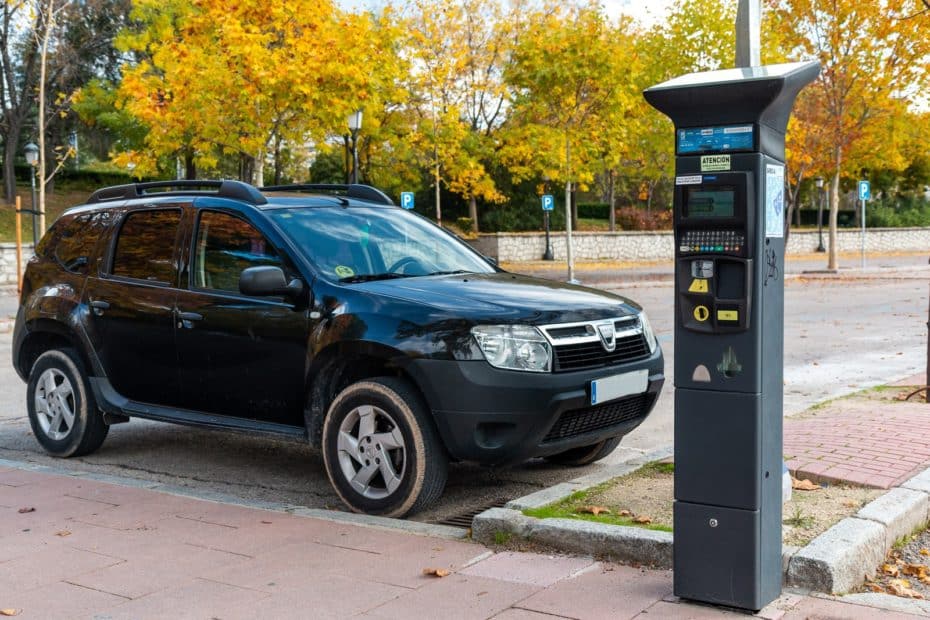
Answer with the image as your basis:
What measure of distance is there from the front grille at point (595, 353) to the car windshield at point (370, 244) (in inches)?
47.2

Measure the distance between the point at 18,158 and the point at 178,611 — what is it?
50.2 metres

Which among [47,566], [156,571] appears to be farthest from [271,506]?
[47,566]

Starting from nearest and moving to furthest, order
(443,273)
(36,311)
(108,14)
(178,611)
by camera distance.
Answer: (178,611)
(443,273)
(36,311)
(108,14)

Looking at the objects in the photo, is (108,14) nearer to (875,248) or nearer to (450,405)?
(875,248)

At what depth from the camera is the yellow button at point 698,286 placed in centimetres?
393

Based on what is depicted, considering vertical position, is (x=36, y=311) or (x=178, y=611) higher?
(x=36, y=311)

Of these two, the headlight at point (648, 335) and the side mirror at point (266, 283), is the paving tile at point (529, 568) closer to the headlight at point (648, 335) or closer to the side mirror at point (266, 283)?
the headlight at point (648, 335)

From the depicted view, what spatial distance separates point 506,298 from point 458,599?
1904mm

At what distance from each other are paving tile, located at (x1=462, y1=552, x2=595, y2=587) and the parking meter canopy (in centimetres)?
193

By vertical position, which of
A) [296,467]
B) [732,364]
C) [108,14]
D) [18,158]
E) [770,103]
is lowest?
[296,467]

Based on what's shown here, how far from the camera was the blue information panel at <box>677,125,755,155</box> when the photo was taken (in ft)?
12.6

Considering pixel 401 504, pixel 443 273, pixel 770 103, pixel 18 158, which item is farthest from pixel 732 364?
pixel 18 158

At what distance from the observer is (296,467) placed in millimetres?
7109

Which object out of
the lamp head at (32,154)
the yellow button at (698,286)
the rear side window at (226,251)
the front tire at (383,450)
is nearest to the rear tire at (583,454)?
the front tire at (383,450)
